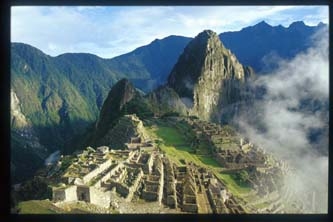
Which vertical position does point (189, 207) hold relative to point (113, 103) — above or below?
below

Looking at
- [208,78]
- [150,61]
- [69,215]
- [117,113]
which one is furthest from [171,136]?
[208,78]

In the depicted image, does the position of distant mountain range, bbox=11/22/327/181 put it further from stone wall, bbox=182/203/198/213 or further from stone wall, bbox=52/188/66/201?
stone wall, bbox=182/203/198/213

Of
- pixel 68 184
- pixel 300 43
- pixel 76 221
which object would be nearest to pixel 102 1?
pixel 76 221

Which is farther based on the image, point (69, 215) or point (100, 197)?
point (100, 197)

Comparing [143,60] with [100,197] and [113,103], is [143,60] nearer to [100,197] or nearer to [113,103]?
[100,197]

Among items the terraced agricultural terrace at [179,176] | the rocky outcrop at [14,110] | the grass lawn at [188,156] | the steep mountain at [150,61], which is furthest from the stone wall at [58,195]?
the grass lawn at [188,156]

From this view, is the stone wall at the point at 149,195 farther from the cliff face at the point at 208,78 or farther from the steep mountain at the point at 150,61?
the cliff face at the point at 208,78

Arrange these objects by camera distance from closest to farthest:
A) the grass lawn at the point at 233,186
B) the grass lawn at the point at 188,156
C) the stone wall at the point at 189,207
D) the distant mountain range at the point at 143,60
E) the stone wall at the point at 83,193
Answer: the stone wall at the point at 189,207, the stone wall at the point at 83,193, the distant mountain range at the point at 143,60, the grass lawn at the point at 233,186, the grass lawn at the point at 188,156
